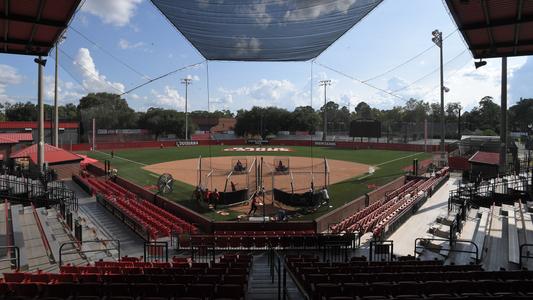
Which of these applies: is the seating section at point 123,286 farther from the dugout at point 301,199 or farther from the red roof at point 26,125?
the red roof at point 26,125

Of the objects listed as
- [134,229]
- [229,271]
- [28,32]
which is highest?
[28,32]

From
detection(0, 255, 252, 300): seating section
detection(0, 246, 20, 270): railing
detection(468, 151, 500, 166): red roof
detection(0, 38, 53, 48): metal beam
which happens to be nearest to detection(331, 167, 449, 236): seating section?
detection(468, 151, 500, 166): red roof

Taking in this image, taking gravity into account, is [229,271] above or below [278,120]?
below

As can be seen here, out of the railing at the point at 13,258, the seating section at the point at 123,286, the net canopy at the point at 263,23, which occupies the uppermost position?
the net canopy at the point at 263,23

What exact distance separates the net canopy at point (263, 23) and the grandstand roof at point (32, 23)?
357cm

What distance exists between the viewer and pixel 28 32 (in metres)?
13.9

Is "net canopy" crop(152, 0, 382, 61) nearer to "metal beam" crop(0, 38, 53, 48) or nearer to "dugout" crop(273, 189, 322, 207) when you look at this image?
"metal beam" crop(0, 38, 53, 48)

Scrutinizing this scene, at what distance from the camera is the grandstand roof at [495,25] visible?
1159 cm

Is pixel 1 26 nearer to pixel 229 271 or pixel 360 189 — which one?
pixel 229 271

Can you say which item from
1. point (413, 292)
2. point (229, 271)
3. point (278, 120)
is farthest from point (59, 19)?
point (278, 120)

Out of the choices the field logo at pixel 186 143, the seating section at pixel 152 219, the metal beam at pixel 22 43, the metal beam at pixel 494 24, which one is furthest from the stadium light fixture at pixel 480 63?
the field logo at pixel 186 143

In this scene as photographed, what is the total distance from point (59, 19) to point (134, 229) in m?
10.3

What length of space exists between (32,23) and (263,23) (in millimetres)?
8919

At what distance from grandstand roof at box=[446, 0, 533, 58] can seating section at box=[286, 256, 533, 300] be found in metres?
7.48
